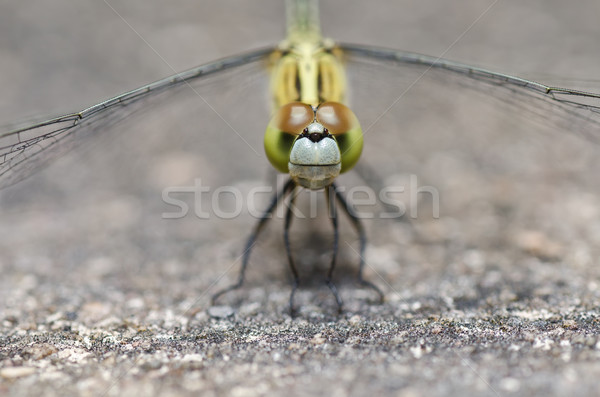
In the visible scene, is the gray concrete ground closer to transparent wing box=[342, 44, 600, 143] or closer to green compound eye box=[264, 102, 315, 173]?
transparent wing box=[342, 44, 600, 143]

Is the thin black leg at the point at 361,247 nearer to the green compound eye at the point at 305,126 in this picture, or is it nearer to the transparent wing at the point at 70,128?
the green compound eye at the point at 305,126

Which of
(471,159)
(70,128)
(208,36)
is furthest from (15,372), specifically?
(208,36)

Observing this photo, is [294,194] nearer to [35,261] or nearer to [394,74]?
[394,74]

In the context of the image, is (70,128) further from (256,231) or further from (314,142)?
(314,142)

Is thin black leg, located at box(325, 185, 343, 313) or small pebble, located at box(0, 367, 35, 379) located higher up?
thin black leg, located at box(325, 185, 343, 313)

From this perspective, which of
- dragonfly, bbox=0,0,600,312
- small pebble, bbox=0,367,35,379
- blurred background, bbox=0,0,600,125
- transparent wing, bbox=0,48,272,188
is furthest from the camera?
blurred background, bbox=0,0,600,125

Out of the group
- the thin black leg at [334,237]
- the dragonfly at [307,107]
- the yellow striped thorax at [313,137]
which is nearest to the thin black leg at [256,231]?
the dragonfly at [307,107]

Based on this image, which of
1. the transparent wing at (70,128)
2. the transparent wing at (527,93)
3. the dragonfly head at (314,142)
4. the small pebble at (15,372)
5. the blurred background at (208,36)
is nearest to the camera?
the small pebble at (15,372)

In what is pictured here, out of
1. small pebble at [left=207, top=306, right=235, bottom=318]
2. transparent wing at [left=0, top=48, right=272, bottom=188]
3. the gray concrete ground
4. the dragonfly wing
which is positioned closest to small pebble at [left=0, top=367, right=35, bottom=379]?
the gray concrete ground
